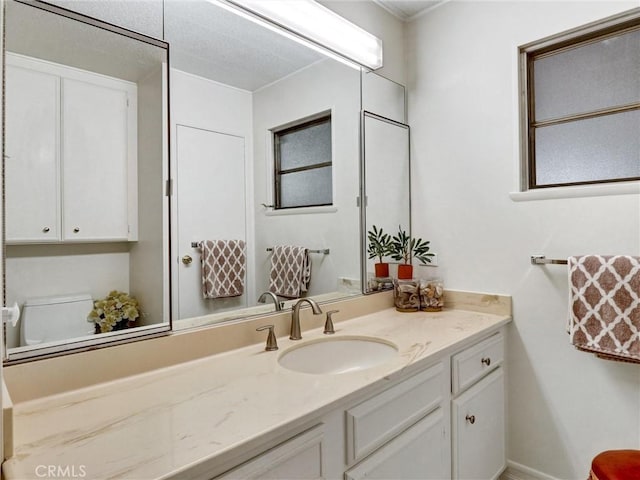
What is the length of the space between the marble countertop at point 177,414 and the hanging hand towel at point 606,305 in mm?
568

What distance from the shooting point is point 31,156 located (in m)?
0.93

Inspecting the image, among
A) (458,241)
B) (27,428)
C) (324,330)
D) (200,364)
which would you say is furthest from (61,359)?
(458,241)

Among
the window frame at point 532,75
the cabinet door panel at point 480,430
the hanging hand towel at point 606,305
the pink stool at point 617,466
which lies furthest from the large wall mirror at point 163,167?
the pink stool at point 617,466

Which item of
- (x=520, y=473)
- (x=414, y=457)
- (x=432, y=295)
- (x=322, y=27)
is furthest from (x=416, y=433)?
(x=322, y=27)

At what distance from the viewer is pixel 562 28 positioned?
5.23 ft

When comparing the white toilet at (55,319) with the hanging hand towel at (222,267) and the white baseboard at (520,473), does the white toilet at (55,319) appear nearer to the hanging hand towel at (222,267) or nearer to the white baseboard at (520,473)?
the hanging hand towel at (222,267)

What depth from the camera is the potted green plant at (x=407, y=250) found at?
1998 millimetres

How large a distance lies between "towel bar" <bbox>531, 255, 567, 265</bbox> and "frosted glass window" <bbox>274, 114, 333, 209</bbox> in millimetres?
929

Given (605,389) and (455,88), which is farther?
(455,88)

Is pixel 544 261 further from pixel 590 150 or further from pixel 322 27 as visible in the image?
pixel 322 27

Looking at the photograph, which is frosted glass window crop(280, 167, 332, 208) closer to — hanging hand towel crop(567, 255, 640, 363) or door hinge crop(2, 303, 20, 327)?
door hinge crop(2, 303, 20, 327)

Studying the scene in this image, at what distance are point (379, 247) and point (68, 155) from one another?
4.53ft

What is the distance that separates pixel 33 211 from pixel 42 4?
0.53m

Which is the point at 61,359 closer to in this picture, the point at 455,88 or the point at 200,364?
the point at 200,364
